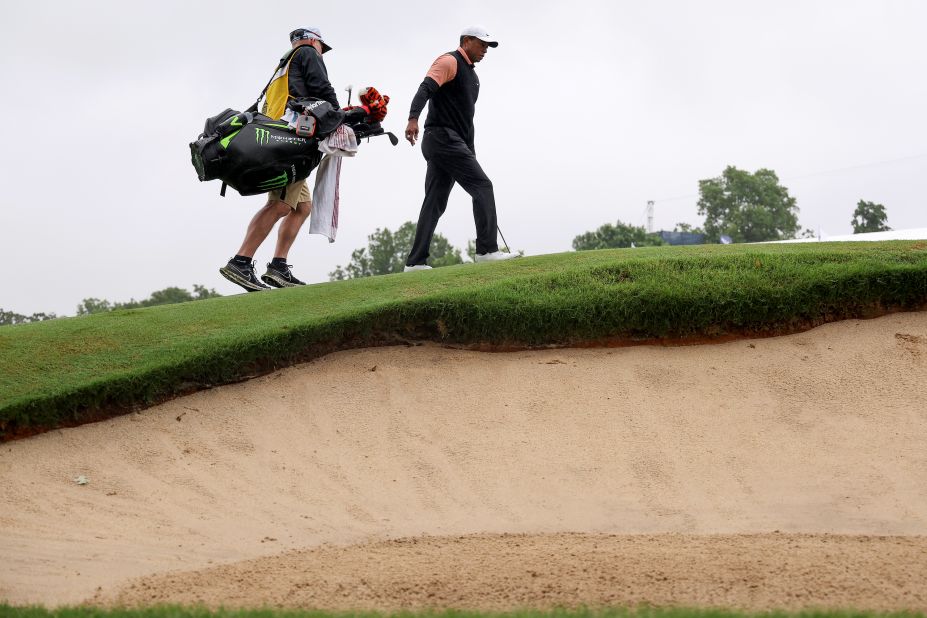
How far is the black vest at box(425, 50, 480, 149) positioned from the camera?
10.7m

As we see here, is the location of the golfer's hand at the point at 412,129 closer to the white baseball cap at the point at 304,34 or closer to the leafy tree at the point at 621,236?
the white baseball cap at the point at 304,34

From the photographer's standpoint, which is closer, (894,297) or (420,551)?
(420,551)

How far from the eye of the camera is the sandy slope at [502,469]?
5.44m

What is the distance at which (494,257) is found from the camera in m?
10.9

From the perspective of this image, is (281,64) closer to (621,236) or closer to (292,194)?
(292,194)

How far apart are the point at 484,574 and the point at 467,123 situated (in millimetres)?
6694

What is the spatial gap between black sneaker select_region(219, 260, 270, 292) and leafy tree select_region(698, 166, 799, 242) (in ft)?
238

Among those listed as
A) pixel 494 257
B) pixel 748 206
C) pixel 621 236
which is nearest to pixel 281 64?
pixel 494 257

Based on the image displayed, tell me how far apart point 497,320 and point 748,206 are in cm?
7703

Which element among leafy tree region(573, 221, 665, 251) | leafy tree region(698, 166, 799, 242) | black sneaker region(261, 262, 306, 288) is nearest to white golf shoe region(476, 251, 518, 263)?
black sneaker region(261, 262, 306, 288)

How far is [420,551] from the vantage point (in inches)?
221

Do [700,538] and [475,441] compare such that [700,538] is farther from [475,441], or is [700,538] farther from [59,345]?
[59,345]

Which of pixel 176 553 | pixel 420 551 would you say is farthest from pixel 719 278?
pixel 176 553

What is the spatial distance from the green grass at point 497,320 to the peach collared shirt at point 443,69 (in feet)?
8.59
